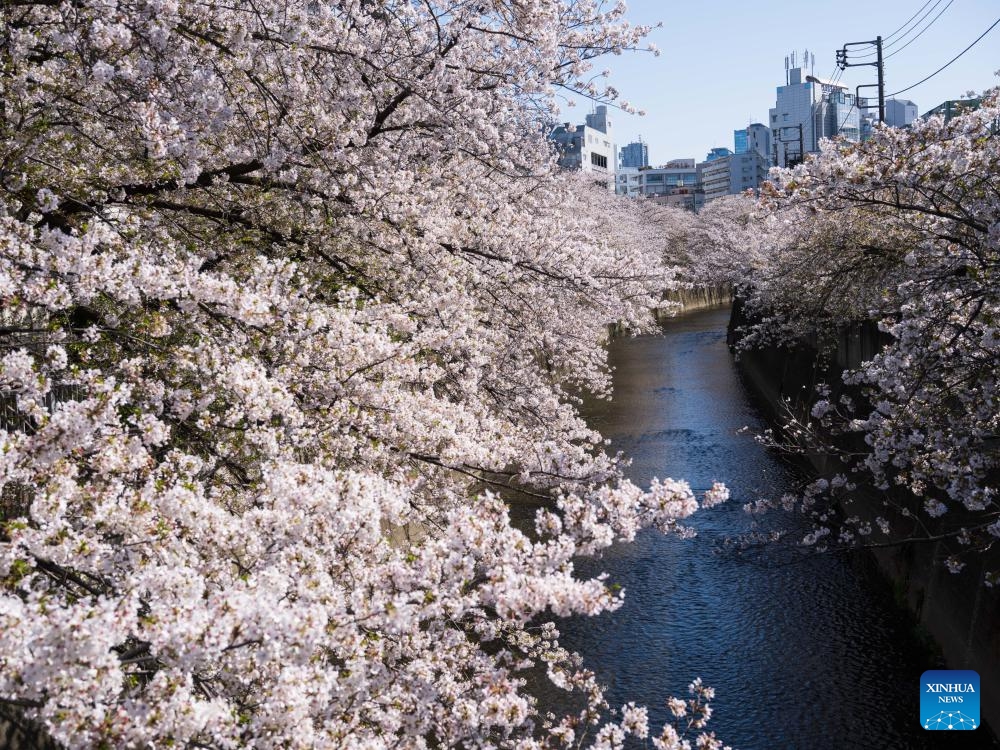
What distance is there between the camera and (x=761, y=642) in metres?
12.9

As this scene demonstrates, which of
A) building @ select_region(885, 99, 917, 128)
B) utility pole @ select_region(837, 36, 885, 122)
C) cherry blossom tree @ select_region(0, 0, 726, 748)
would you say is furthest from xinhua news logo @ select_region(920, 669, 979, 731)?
building @ select_region(885, 99, 917, 128)

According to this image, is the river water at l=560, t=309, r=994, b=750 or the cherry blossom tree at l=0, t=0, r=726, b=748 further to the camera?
the river water at l=560, t=309, r=994, b=750

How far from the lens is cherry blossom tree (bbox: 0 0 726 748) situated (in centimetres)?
403

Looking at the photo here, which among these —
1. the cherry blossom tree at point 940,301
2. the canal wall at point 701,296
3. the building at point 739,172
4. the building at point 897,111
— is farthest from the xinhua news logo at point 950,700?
the building at point 897,111

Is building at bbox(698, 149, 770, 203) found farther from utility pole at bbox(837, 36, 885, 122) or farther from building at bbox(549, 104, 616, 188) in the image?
utility pole at bbox(837, 36, 885, 122)

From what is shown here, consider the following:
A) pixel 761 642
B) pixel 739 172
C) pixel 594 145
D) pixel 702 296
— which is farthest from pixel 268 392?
pixel 739 172

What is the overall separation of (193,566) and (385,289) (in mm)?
6204

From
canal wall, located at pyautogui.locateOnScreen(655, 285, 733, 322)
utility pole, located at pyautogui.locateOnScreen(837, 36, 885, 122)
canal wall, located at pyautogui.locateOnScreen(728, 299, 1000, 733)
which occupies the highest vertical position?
utility pole, located at pyautogui.locateOnScreen(837, 36, 885, 122)

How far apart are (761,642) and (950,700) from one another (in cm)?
286

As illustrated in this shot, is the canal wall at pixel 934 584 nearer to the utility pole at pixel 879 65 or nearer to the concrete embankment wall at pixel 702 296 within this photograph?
the utility pole at pixel 879 65

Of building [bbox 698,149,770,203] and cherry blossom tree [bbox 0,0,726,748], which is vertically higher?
building [bbox 698,149,770,203]

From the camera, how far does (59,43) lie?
247 inches

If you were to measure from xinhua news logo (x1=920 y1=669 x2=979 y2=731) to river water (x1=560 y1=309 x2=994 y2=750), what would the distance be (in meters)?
0.14

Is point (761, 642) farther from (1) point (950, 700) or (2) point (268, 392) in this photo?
(2) point (268, 392)
